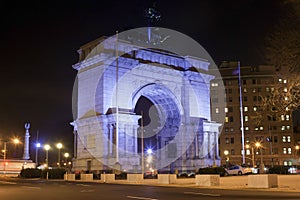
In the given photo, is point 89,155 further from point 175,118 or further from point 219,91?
point 219,91

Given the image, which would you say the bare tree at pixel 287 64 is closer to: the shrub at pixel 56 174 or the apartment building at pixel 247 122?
the shrub at pixel 56 174

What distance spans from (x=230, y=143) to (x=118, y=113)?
202 feet

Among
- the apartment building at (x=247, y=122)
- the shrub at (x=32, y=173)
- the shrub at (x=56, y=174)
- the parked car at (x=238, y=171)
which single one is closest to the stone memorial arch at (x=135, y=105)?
the shrub at (x=56, y=174)

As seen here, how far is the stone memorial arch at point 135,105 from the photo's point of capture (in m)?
57.9

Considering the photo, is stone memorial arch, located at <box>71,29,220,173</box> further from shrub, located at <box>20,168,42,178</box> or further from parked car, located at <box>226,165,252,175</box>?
parked car, located at <box>226,165,252,175</box>

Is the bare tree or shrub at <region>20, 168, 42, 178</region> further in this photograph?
shrub at <region>20, 168, 42, 178</region>

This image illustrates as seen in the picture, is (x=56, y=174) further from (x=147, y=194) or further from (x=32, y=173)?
(x=147, y=194)

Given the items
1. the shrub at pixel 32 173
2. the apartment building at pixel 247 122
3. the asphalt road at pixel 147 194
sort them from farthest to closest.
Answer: the apartment building at pixel 247 122
the shrub at pixel 32 173
the asphalt road at pixel 147 194

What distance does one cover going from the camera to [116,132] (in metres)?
55.6

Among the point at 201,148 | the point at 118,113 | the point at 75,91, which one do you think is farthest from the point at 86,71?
the point at 201,148

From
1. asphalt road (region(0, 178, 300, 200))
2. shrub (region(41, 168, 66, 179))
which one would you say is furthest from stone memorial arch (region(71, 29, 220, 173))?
asphalt road (region(0, 178, 300, 200))

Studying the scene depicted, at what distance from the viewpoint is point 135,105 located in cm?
6456

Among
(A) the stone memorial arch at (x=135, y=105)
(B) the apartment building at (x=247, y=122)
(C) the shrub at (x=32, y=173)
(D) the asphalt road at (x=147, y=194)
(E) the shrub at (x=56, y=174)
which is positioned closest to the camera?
(D) the asphalt road at (x=147, y=194)

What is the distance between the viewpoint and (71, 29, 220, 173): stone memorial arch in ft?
190
